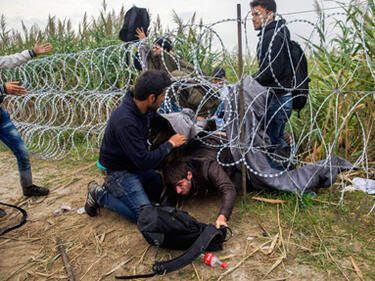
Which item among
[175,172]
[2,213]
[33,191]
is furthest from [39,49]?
[175,172]

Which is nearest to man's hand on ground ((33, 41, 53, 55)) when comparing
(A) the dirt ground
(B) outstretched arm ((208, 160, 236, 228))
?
(A) the dirt ground

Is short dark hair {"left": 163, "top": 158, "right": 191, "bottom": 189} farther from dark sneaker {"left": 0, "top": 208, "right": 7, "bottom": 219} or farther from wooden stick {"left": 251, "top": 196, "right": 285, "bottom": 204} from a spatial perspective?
dark sneaker {"left": 0, "top": 208, "right": 7, "bottom": 219}

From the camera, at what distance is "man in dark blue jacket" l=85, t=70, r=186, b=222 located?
2586mm

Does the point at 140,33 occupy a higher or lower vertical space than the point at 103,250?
higher

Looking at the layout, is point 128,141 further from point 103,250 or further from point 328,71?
point 328,71

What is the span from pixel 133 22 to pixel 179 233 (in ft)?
13.4

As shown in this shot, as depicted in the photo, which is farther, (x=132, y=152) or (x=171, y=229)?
(x=132, y=152)

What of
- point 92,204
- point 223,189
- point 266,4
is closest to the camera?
point 223,189

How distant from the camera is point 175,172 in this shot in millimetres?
2963

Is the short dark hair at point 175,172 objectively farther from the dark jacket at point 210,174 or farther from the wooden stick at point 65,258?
the wooden stick at point 65,258

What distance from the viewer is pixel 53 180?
4.08 meters

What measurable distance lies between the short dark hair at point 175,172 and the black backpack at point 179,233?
1.78ft

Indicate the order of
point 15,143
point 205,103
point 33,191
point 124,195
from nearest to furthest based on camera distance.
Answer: point 124,195 → point 15,143 → point 33,191 → point 205,103

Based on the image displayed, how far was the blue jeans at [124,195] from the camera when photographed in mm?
2826
